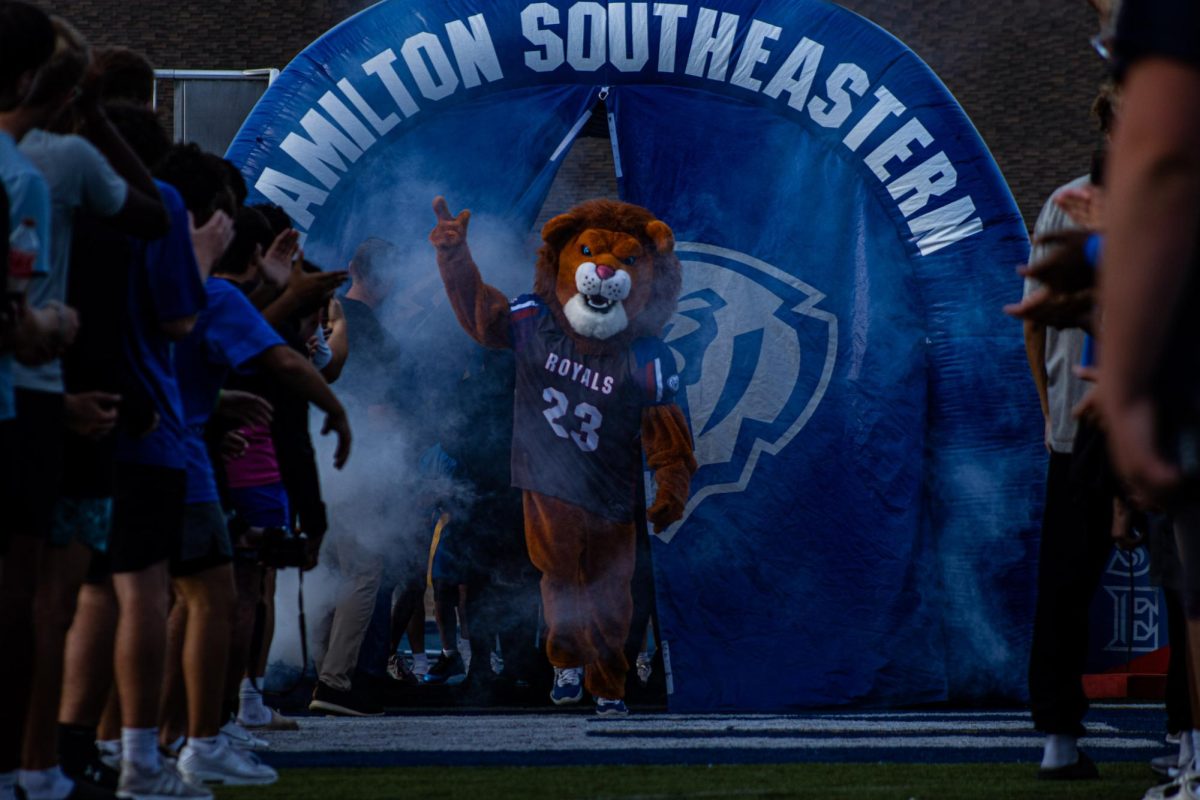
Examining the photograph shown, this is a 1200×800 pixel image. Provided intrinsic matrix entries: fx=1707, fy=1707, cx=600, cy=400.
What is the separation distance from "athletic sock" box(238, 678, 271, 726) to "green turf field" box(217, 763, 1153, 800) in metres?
1.19

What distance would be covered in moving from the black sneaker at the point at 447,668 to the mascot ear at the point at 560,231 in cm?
187

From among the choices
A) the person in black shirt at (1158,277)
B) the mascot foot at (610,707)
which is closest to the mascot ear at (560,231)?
the mascot foot at (610,707)

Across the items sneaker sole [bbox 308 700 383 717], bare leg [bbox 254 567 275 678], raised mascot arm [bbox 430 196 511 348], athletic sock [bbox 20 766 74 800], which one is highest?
raised mascot arm [bbox 430 196 511 348]

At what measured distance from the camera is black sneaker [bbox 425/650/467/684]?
692 centimetres

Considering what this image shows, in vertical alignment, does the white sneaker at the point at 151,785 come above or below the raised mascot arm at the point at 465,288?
below

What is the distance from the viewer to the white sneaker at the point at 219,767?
3.57 m

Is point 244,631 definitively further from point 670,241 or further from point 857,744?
point 670,241

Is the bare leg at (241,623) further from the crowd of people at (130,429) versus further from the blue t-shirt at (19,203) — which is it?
the blue t-shirt at (19,203)

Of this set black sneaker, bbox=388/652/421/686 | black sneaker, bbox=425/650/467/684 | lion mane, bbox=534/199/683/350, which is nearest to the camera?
lion mane, bbox=534/199/683/350

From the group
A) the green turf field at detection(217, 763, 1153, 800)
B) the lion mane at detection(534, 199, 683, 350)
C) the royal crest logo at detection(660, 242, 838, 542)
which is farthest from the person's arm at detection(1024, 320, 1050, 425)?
the lion mane at detection(534, 199, 683, 350)

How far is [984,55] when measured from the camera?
1662 centimetres

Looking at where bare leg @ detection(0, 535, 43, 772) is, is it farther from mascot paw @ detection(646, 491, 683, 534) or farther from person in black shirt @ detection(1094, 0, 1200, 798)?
mascot paw @ detection(646, 491, 683, 534)

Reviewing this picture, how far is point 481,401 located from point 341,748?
5.80 ft

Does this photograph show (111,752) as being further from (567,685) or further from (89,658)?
(567,685)
